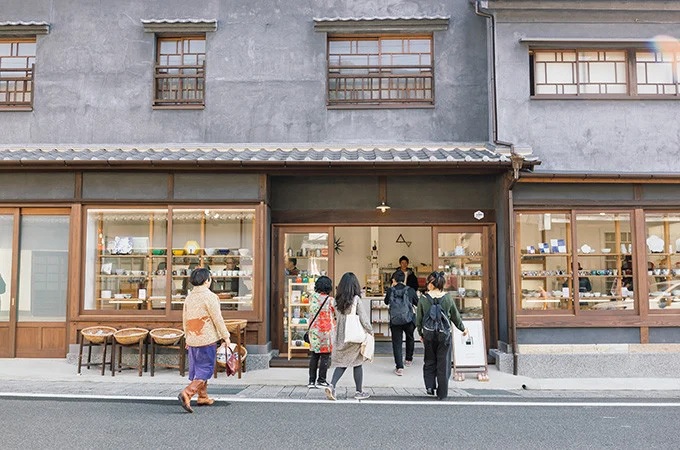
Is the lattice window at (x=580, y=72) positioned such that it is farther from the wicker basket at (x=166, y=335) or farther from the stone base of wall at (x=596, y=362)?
the wicker basket at (x=166, y=335)

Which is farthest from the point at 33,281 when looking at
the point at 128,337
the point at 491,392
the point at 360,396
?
the point at 491,392

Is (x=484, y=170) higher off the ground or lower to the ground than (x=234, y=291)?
higher

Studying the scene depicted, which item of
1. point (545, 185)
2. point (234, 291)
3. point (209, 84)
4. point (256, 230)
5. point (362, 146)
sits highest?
point (209, 84)

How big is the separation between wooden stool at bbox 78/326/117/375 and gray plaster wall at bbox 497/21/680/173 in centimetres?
840

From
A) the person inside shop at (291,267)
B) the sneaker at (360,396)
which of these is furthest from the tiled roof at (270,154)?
the sneaker at (360,396)

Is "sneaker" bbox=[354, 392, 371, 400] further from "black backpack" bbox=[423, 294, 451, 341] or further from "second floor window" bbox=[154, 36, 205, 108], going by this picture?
"second floor window" bbox=[154, 36, 205, 108]

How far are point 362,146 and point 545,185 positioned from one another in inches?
147

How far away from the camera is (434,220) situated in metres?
12.5

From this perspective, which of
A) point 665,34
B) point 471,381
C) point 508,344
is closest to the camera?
point 471,381

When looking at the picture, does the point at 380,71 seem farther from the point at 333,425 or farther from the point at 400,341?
the point at 333,425

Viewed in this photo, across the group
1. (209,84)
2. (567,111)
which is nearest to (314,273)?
(209,84)

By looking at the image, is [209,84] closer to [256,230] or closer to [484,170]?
[256,230]

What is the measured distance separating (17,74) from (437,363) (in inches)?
428

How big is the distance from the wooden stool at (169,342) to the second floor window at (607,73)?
8.32 metres
